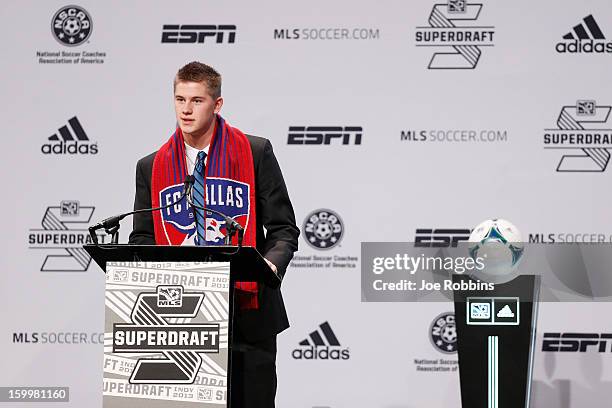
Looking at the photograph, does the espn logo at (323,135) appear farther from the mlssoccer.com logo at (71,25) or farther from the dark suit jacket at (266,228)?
the dark suit jacket at (266,228)

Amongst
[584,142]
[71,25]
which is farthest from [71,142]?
[584,142]

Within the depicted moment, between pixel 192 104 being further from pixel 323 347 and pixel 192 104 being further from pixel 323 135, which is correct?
pixel 323 347

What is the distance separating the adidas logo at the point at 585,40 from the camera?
5.78 metres

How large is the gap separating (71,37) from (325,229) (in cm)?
210

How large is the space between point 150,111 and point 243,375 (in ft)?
9.79

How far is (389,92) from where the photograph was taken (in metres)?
5.82

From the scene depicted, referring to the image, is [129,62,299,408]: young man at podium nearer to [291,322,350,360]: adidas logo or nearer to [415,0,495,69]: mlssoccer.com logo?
[291,322,350,360]: adidas logo

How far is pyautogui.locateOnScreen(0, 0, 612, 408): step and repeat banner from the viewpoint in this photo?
18.8ft

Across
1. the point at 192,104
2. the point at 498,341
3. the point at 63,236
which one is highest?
the point at 192,104

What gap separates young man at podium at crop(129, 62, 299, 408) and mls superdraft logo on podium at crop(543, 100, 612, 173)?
8.86 ft

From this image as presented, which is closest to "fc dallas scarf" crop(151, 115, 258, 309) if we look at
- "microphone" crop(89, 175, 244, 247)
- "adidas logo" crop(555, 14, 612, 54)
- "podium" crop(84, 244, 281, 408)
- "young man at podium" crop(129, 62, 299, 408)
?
"young man at podium" crop(129, 62, 299, 408)

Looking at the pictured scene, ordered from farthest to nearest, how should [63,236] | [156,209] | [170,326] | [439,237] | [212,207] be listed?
[63,236]
[439,237]
[212,207]
[156,209]
[170,326]

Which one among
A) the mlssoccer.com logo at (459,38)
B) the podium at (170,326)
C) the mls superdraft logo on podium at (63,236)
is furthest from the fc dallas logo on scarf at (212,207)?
the mlssoccer.com logo at (459,38)

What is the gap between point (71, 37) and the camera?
19.4ft
